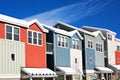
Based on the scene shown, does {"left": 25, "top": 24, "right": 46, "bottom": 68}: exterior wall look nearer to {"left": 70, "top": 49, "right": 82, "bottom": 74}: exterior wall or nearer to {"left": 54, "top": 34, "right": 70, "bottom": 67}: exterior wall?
{"left": 54, "top": 34, "right": 70, "bottom": 67}: exterior wall

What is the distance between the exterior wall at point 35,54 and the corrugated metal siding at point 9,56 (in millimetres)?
1163

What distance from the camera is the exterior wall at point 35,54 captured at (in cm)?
3769

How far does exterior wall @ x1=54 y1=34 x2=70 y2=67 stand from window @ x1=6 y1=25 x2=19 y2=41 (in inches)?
373

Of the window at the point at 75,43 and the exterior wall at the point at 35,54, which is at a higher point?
the window at the point at 75,43

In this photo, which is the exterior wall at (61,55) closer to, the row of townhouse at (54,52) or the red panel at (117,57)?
the row of townhouse at (54,52)

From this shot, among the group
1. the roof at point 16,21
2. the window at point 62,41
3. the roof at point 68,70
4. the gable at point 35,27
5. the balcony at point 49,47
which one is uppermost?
the roof at point 16,21

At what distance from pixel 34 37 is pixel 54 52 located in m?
5.51

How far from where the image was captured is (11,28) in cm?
3522

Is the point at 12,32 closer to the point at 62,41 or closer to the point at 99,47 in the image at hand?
the point at 62,41

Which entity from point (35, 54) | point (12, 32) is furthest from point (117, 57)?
point (12, 32)

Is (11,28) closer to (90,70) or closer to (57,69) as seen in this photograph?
(57,69)

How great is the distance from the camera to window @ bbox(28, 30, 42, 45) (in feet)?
126

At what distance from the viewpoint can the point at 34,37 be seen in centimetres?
3934

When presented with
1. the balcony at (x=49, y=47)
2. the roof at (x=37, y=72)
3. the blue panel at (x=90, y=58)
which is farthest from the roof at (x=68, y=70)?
the blue panel at (x=90, y=58)
